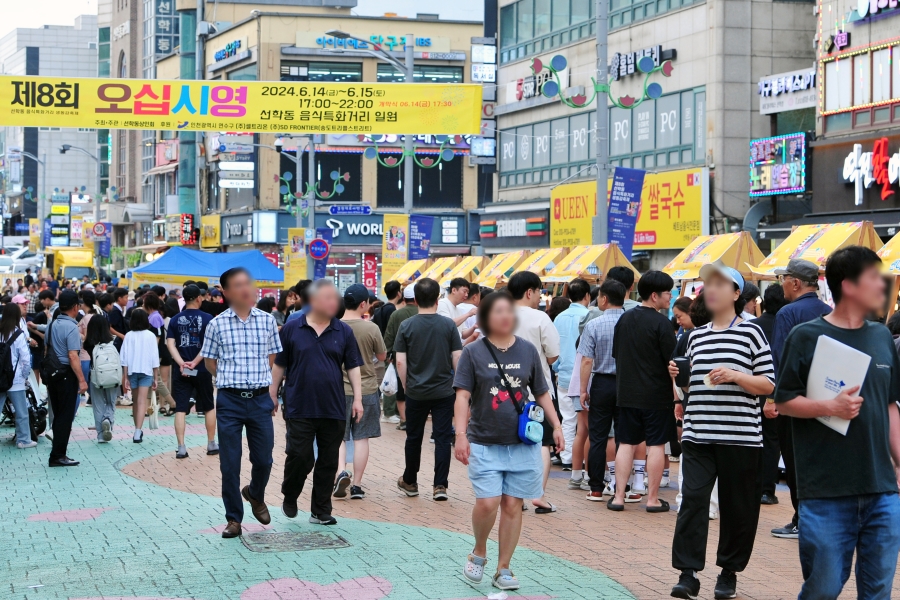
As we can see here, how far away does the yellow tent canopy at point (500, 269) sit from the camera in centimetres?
2784

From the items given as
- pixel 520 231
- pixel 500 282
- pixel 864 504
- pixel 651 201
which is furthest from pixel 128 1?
pixel 864 504

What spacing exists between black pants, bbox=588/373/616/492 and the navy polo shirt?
8.09 ft

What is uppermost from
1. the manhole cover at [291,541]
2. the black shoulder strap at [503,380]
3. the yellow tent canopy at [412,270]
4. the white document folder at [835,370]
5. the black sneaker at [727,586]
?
the yellow tent canopy at [412,270]

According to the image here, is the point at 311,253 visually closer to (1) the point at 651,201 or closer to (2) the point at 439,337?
(1) the point at 651,201

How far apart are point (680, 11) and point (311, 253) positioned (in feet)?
40.0

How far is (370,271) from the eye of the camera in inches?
2437

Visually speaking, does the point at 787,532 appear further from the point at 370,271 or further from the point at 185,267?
the point at 370,271

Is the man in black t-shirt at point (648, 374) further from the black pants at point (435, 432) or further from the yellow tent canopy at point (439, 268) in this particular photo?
the yellow tent canopy at point (439, 268)

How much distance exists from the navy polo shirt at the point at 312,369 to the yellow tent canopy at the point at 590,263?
10.9 m

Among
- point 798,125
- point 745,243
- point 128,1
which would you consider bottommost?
point 745,243

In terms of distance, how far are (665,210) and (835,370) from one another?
1191 inches

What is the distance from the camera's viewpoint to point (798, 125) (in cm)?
3133

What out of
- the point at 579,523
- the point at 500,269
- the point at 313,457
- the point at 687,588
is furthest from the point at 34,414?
the point at 500,269

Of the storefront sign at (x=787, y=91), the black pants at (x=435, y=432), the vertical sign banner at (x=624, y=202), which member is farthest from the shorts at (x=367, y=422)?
the storefront sign at (x=787, y=91)
